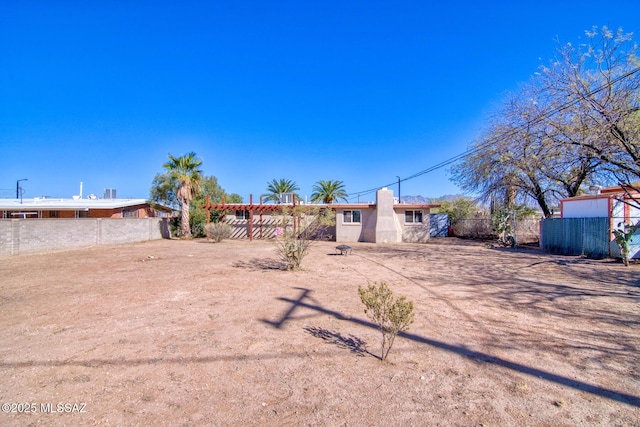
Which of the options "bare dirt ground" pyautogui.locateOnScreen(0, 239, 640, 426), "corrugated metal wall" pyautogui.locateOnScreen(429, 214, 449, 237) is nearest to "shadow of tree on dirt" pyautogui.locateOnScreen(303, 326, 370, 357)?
"bare dirt ground" pyautogui.locateOnScreen(0, 239, 640, 426)

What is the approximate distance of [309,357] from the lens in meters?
3.95

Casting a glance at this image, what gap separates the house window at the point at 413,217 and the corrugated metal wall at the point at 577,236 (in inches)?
311

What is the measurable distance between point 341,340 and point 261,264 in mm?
7749

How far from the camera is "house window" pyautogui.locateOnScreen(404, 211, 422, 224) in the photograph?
78.0ft

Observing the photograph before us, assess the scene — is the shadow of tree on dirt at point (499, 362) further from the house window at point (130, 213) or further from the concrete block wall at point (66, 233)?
the house window at point (130, 213)

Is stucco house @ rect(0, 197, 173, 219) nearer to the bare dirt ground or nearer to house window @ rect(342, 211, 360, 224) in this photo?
house window @ rect(342, 211, 360, 224)

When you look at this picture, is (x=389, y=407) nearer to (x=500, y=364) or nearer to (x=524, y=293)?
(x=500, y=364)

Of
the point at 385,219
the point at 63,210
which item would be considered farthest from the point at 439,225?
the point at 63,210

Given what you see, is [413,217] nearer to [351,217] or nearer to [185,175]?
[351,217]

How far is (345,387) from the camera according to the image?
10.6ft

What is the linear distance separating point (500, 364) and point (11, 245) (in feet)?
62.8

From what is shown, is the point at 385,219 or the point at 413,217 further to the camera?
the point at 413,217

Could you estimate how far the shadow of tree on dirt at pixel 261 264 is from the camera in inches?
429

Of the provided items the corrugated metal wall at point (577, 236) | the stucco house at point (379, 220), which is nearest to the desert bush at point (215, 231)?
the stucco house at point (379, 220)
